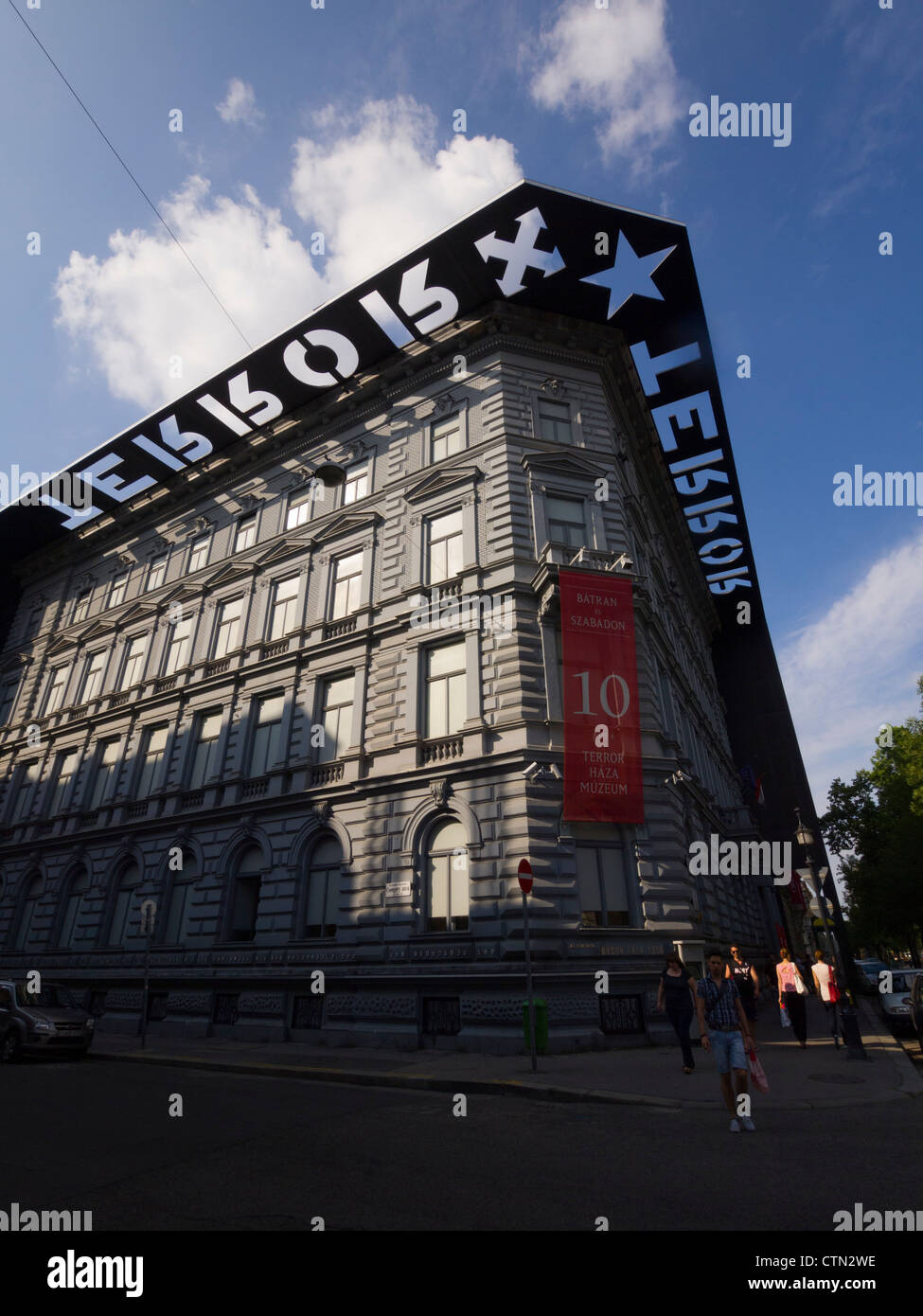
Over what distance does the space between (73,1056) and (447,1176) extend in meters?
13.9

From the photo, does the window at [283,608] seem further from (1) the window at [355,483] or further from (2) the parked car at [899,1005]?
(2) the parked car at [899,1005]

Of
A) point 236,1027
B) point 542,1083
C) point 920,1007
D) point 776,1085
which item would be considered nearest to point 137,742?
point 236,1027

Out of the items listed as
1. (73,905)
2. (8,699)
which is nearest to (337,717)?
(73,905)

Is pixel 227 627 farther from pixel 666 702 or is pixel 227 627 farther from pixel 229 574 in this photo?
pixel 666 702

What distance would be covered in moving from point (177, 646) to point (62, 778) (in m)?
8.23

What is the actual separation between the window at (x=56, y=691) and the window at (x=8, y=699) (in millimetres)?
3344

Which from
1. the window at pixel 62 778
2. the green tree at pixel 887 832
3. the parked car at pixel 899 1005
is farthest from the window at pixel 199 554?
the green tree at pixel 887 832

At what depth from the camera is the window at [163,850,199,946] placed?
22.5 meters

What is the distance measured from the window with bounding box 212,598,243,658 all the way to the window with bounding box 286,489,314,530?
3.74 metres

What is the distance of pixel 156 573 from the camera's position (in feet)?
106

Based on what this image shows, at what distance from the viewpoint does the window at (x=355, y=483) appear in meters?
25.8

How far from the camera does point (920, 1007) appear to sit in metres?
16.3
